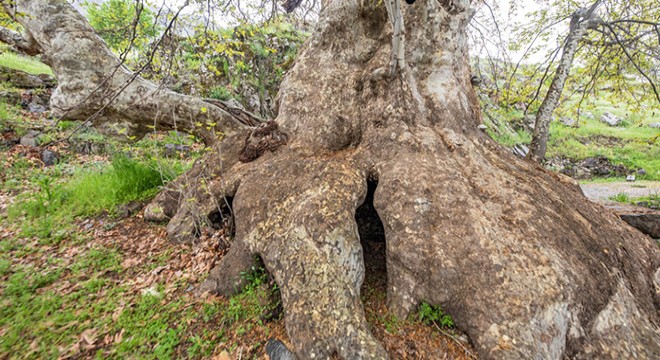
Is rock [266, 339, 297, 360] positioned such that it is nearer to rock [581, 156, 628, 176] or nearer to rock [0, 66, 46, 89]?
rock [0, 66, 46, 89]

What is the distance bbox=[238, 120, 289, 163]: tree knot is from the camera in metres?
3.79

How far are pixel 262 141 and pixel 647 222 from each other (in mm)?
5653

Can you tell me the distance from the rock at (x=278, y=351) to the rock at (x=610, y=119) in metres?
30.1

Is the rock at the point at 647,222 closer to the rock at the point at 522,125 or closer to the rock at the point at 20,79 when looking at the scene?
the rock at the point at 522,125

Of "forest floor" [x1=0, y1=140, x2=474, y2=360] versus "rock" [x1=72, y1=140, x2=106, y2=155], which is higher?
"rock" [x1=72, y1=140, x2=106, y2=155]

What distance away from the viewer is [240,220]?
302 centimetres

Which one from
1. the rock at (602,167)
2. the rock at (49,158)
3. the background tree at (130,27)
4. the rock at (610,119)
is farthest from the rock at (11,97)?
the rock at (610,119)

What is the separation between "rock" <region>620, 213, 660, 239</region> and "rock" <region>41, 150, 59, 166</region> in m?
12.0

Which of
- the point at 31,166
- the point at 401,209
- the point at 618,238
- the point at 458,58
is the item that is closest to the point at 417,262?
the point at 401,209

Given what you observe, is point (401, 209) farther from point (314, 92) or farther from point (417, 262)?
point (314, 92)

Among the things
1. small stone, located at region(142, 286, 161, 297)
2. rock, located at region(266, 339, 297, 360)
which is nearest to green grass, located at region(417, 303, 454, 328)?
rock, located at region(266, 339, 297, 360)

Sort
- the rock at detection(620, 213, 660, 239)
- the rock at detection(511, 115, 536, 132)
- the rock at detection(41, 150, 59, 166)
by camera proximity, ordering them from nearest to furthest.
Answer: the rock at detection(620, 213, 660, 239) → the rock at detection(41, 150, 59, 166) → the rock at detection(511, 115, 536, 132)

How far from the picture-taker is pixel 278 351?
2078mm

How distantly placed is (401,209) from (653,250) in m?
2.78
